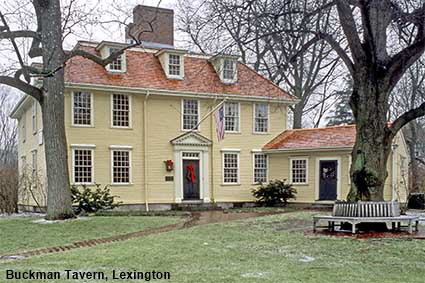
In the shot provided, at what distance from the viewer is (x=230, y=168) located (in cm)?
2508

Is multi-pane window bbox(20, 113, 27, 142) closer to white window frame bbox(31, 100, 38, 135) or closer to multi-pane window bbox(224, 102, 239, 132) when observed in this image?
white window frame bbox(31, 100, 38, 135)

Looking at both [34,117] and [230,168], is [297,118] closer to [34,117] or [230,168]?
[230,168]

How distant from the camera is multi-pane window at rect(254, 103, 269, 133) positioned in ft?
85.1

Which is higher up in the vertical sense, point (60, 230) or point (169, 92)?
point (169, 92)

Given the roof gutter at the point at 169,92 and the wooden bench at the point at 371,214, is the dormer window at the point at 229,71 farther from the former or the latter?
the wooden bench at the point at 371,214

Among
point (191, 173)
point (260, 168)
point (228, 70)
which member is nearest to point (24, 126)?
point (191, 173)

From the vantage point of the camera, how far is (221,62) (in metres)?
25.3

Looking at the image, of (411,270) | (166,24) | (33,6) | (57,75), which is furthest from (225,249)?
(166,24)

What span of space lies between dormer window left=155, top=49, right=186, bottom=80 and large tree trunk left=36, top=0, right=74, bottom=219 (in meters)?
8.46

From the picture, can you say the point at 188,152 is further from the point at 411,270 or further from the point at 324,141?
the point at 411,270

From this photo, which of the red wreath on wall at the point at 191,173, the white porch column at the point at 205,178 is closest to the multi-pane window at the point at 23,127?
the red wreath on wall at the point at 191,173

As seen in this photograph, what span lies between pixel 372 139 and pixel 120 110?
42.2 ft

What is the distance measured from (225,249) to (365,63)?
20.6 ft

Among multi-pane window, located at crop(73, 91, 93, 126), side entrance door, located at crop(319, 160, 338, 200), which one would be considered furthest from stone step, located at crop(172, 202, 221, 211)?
multi-pane window, located at crop(73, 91, 93, 126)
